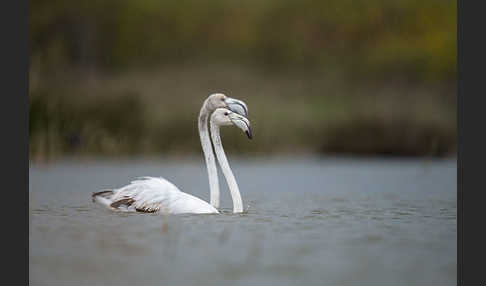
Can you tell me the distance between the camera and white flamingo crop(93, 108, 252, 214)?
8977mm

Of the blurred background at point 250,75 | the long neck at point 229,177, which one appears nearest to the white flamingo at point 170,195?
the long neck at point 229,177

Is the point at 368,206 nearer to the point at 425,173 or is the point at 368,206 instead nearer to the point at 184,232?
the point at 184,232

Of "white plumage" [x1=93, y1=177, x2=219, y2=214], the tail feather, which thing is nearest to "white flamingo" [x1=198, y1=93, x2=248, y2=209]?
"white plumage" [x1=93, y1=177, x2=219, y2=214]

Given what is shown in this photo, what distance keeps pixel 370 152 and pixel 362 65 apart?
6606 millimetres

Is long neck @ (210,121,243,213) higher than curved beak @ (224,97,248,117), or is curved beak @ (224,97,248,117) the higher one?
curved beak @ (224,97,248,117)

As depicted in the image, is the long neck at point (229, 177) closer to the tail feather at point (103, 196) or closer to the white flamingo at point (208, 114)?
the white flamingo at point (208, 114)

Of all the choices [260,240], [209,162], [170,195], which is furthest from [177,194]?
[260,240]

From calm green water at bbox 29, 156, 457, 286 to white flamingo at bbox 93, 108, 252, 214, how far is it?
16 cm

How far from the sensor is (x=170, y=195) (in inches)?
357

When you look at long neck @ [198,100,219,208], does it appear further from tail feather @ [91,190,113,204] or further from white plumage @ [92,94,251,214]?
tail feather @ [91,190,113,204]

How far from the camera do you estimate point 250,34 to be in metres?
30.1

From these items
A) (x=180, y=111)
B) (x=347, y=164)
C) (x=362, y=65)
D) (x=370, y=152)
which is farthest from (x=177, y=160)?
(x=362, y=65)

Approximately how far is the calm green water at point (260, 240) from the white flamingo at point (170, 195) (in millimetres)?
163

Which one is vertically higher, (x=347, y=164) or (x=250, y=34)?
(x=250, y=34)
